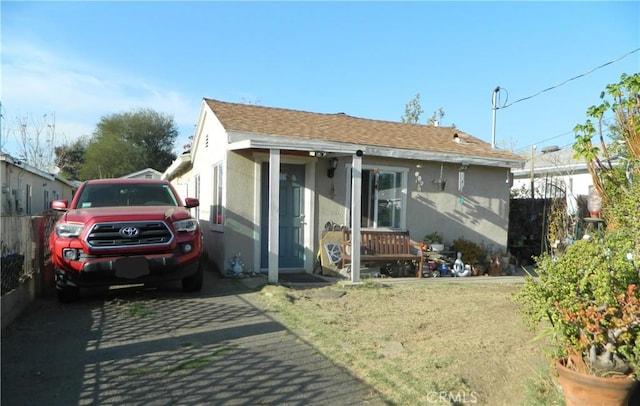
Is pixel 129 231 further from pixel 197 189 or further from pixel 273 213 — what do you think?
pixel 197 189

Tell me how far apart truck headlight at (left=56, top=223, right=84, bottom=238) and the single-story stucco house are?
3.03m

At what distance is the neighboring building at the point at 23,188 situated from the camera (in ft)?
45.4

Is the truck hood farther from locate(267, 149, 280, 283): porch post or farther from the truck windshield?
locate(267, 149, 280, 283): porch post

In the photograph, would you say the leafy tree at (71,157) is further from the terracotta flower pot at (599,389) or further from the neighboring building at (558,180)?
the terracotta flower pot at (599,389)

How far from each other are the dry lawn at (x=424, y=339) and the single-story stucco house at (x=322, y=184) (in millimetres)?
1593

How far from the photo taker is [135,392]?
12.4 ft

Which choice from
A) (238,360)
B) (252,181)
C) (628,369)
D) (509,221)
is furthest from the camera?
(509,221)

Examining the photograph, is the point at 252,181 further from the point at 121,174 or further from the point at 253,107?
the point at 121,174

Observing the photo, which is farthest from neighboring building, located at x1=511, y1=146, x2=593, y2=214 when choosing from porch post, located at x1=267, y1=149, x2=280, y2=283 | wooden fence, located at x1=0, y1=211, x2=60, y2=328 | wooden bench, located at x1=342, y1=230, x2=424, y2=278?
wooden fence, located at x1=0, y1=211, x2=60, y2=328

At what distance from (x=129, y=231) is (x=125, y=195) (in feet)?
5.02

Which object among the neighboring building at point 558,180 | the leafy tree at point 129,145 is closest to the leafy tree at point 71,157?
the leafy tree at point 129,145

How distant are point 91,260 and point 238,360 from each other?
3.09 meters

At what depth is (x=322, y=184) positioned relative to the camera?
33.0ft

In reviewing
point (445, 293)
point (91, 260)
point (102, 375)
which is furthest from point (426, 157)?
point (102, 375)
